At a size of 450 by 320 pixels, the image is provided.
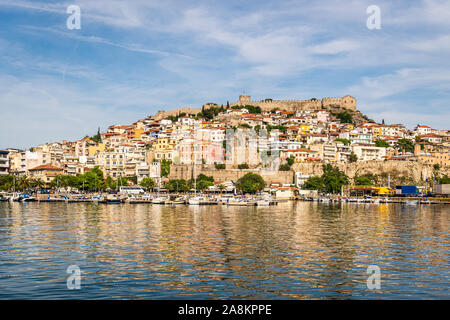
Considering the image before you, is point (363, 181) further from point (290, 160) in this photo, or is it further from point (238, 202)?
point (238, 202)

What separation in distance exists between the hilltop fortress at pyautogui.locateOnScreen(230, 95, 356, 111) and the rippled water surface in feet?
340

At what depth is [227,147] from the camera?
93.7 meters

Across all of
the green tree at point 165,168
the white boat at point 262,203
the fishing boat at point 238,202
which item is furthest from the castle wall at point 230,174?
the white boat at point 262,203

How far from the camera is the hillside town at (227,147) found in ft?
295

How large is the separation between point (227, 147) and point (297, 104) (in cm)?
4567

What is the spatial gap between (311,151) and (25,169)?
6015 centimetres

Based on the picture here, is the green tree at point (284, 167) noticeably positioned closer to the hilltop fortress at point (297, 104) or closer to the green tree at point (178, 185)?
the green tree at point (178, 185)

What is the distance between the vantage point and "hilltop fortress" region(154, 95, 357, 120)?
13038 centimetres

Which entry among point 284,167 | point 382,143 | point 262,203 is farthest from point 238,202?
point 382,143

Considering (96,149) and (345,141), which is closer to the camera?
(345,141)

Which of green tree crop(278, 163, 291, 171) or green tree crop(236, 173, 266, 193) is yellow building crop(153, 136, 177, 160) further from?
green tree crop(278, 163, 291, 171)

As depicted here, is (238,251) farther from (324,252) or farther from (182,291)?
(182,291)

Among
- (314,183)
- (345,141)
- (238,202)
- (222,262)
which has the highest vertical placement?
(345,141)
